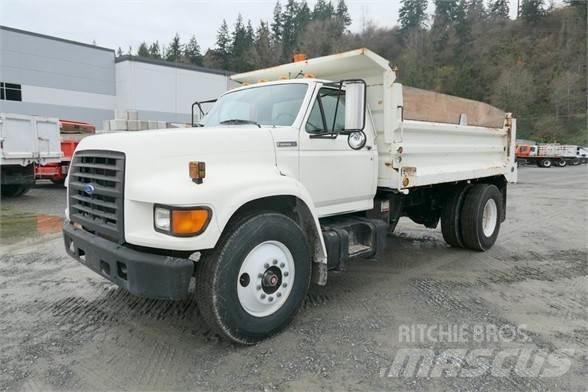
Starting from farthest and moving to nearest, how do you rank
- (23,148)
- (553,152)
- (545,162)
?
(545,162) → (553,152) → (23,148)

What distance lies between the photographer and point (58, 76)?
2944 centimetres

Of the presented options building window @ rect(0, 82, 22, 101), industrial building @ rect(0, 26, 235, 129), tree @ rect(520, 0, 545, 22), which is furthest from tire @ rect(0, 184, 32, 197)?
tree @ rect(520, 0, 545, 22)

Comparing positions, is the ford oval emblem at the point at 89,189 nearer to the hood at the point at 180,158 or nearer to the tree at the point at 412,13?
the hood at the point at 180,158

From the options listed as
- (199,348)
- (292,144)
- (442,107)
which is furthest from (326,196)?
(442,107)

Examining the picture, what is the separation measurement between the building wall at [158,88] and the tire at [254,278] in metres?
30.5

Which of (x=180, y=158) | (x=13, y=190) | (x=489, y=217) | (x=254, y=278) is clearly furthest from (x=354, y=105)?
(x=13, y=190)

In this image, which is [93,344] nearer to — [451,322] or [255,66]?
[451,322]

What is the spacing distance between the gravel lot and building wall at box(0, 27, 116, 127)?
26.5m

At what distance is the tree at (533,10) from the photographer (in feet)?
261

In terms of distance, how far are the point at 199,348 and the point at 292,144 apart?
1.77 metres

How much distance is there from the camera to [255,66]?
62875 mm

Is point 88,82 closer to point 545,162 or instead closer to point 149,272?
point 149,272

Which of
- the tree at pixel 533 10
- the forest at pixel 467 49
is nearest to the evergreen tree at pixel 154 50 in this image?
the forest at pixel 467 49

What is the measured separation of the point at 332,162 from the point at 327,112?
480mm
